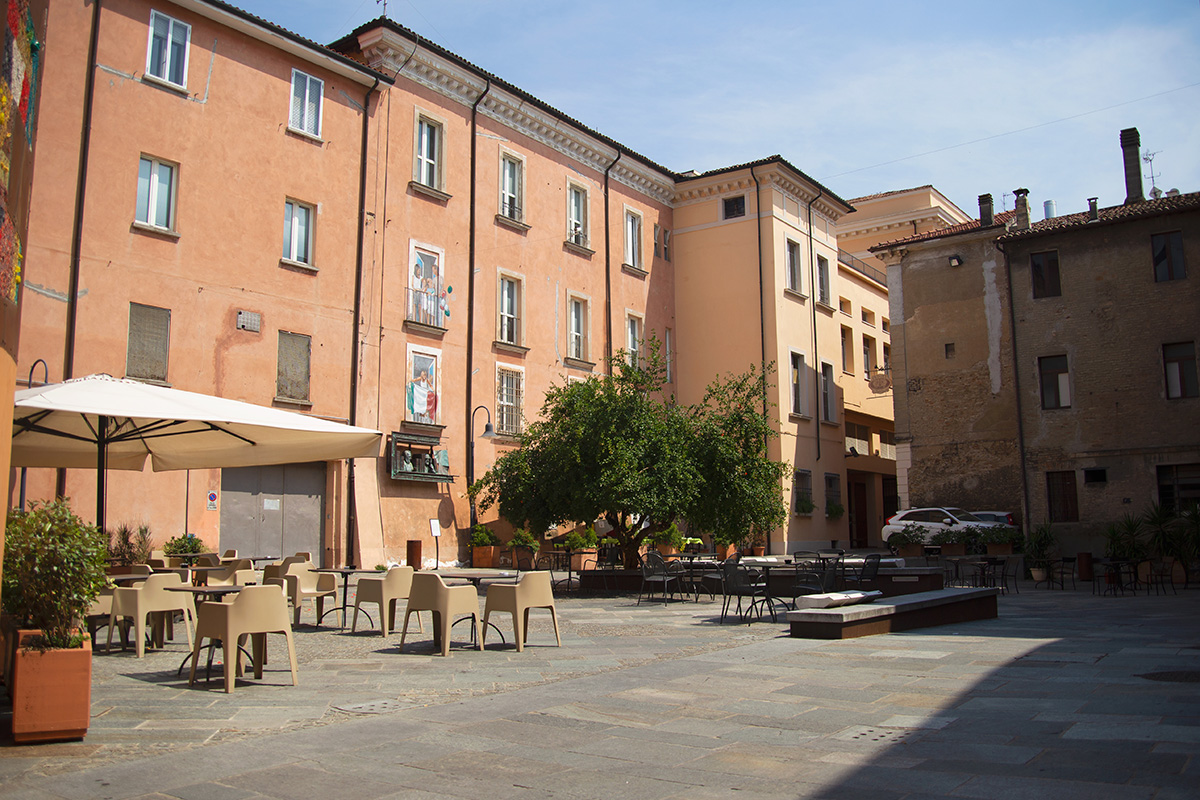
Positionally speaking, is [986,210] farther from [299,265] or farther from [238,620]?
[238,620]

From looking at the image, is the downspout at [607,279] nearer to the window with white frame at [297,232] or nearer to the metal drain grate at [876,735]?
the window with white frame at [297,232]

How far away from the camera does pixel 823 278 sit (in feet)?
117

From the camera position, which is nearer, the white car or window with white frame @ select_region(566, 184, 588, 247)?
the white car

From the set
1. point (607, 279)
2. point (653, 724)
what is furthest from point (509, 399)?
point (653, 724)

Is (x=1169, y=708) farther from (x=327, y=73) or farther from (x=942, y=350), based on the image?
(x=942, y=350)

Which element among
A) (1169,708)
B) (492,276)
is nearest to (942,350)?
(492,276)

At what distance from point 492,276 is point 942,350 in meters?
14.1

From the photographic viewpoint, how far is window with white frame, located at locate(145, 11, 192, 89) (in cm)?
1909

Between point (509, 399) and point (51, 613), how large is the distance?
2057 centimetres

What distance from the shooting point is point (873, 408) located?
38.8 meters

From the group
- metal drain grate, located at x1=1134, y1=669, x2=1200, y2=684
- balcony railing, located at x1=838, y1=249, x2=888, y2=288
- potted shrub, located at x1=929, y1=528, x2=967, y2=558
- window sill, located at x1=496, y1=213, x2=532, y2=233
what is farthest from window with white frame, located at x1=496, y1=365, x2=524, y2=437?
metal drain grate, located at x1=1134, y1=669, x2=1200, y2=684

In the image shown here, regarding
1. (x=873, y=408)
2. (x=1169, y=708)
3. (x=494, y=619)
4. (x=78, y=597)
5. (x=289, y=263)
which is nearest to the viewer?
(x=78, y=597)

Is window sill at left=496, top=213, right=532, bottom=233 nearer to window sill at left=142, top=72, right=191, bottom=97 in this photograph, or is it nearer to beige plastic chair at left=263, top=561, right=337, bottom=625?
window sill at left=142, top=72, right=191, bottom=97

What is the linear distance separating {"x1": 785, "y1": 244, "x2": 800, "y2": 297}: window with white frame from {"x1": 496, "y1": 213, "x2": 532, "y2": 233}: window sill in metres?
10.8
